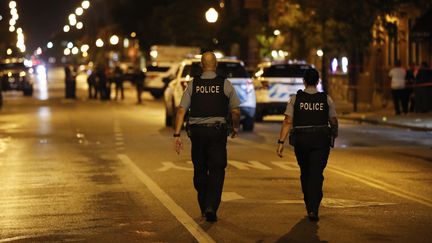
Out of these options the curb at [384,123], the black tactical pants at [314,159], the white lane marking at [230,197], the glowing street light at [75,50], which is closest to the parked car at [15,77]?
the curb at [384,123]

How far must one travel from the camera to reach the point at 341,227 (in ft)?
36.0

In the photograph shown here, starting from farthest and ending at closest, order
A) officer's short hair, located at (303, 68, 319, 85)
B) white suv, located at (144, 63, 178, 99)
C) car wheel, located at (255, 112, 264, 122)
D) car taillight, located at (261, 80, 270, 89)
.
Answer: white suv, located at (144, 63, 178, 99), car wheel, located at (255, 112, 264, 122), car taillight, located at (261, 80, 270, 89), officer's short hair, located at (303, 68, 319, 85)

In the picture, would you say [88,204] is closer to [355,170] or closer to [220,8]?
[355,170]

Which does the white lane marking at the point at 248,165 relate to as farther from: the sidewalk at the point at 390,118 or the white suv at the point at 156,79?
the white suv at the point at 156,79

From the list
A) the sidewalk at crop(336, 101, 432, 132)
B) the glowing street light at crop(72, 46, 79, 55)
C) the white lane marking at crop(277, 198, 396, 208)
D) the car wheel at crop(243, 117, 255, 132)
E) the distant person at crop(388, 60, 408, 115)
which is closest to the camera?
the white lane marking at crop(277, 198, 396, 208)

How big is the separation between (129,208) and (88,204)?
0.66 m

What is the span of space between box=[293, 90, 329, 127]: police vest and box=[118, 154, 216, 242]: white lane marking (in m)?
1.57

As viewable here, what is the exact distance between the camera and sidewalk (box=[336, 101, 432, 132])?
93.0 feet

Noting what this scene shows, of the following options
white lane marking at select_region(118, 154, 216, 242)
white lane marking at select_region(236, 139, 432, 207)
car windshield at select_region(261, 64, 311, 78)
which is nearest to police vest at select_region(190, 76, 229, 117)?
white lane marking at select_region(118, 154, 216, 242)

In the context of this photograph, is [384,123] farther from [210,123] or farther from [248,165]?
[210,123]

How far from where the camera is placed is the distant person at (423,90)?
110 feet

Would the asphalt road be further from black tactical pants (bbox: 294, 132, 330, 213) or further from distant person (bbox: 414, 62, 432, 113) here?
distant person (bbox: 414, 62, 432, 113)

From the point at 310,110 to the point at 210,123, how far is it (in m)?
1.09

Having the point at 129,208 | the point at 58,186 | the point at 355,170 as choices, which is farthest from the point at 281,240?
the point at 355,170
